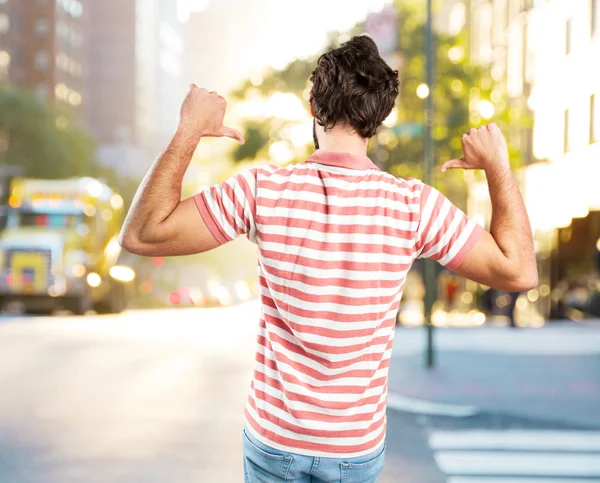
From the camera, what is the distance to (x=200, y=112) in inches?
89.4

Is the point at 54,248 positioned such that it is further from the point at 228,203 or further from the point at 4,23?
the point at 4,23

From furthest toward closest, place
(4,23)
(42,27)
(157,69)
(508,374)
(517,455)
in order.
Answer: (157,69) → (42,27) → (4,23) → (508,374) → (517,455)

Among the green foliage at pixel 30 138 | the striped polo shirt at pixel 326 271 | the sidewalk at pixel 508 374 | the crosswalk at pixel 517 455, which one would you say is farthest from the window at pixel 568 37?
the green foliage at pixel 30 138

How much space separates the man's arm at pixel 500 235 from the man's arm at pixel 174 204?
61cm

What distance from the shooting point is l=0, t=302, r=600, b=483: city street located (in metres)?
7.61

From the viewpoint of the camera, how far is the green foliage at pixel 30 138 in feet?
183

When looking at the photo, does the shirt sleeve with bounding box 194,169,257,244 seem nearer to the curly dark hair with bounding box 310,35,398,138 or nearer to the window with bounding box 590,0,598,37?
the curly dark hair with bounding box 310,35,398,138

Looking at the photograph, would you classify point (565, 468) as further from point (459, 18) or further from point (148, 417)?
point (459, 18)

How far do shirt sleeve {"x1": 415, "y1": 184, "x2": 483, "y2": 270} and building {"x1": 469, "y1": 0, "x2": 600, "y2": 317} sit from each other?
996 inches

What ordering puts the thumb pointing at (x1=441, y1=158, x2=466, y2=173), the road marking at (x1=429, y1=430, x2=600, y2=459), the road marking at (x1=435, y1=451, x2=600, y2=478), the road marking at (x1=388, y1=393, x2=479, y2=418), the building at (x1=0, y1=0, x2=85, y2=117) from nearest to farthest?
the thumb pointing at (x1=441, y1=158, x2=466, y2=173) < the road marking at (x1=435, y1=451, x2=600, y2=478) < the road marking at (x1=429, y1=430, x2=600, y2=459) < the road marking at (x1=388, y1=393, x2=479, y2=418) < the building at (x1=0, y1=0, x2=85, y2=117)

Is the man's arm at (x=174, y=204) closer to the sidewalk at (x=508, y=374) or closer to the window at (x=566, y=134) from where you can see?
the sidewalk at (x=508, y=374)

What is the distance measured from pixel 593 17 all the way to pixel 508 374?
676 inches

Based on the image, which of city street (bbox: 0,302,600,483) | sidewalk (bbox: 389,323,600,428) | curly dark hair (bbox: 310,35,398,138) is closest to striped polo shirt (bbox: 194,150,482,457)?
curly dark hair (bbox: 310,35,398,138)

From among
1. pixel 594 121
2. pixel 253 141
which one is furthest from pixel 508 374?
pixel 253 141
